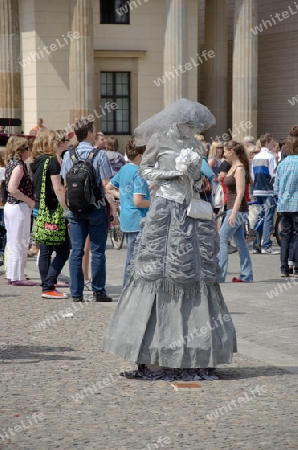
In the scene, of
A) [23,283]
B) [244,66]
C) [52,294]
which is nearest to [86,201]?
[52,294]

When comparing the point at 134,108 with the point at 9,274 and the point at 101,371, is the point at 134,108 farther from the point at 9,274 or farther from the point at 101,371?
the point at 101,371

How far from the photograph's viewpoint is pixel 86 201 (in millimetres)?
11141

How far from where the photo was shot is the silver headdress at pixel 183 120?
25.8 ft

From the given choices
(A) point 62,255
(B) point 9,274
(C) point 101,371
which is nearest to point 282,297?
(A) point 62,255

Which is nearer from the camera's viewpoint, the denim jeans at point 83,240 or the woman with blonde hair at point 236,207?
the denim jeans at point 83,240

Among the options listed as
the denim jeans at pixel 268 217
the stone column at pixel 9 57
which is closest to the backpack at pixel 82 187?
the denim jeans at pixel 268 217

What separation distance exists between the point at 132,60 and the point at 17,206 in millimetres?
24174

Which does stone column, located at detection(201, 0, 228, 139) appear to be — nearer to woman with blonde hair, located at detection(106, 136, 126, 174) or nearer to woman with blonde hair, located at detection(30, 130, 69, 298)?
woman with blonde hair, located at detection(106, 136, 126, 174)

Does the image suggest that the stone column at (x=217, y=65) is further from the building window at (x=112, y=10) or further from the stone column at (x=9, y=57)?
the stone column at (x=9, y=57)

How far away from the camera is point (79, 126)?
11211mm

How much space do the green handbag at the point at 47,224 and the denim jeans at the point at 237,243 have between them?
2.17 meters

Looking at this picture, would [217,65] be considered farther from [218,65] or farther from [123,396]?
[123,396]

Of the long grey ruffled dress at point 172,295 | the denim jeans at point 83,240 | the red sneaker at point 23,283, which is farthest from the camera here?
the red sneaker at point 23,283

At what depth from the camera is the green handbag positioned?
11914mm
